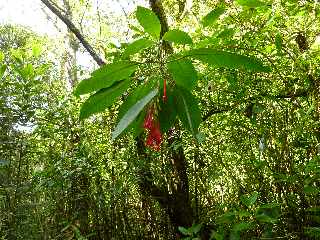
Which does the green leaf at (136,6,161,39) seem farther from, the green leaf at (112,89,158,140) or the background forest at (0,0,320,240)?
the background forest at (0,0,320,240)

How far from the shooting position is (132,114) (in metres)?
0.60

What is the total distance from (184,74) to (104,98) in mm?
130

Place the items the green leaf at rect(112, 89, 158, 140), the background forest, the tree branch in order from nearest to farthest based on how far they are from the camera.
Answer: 1. the green leaf at rect(112, 89, 158, 140)
2. the background forest
3. the tree branch

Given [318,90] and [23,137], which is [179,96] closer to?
[318,90]

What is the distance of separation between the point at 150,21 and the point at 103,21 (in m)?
7.66

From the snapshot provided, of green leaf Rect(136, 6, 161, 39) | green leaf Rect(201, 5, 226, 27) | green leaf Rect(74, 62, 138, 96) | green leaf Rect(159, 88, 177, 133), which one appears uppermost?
green leaf Rect(201, 5, 226, 27)

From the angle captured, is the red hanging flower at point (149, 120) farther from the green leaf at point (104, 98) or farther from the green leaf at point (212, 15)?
the green leaf at point (212, 15)

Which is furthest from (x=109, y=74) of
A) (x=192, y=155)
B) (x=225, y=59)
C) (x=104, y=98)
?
(x=192, y=155)

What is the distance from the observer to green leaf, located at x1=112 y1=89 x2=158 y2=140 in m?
0.59

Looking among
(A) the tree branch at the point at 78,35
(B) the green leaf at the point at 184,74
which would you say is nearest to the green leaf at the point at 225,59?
(B) the green leaf at the point at 184,74

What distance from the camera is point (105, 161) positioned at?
2766 mm

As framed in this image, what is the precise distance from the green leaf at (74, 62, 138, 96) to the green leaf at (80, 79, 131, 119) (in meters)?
0.01

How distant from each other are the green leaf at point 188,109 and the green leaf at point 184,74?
2 centimetres

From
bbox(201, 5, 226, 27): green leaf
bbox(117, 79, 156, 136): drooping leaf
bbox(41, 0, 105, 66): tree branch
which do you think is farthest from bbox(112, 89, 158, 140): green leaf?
bbox(41, 0, 105, 66): tree branch
